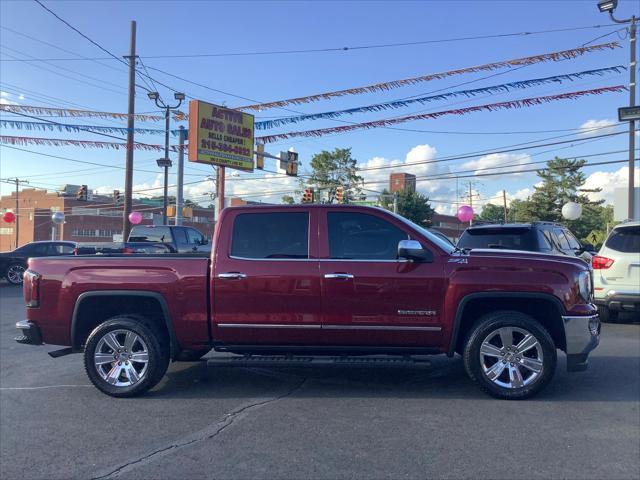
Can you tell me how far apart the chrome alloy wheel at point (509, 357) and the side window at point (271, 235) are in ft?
6.48

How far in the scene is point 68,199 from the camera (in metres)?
70.0

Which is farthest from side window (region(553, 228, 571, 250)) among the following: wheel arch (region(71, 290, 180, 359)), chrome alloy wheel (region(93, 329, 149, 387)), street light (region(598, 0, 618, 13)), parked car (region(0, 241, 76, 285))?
parked car (region(0, 241, 76, 285))

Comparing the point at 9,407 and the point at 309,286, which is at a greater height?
the point at 309,286

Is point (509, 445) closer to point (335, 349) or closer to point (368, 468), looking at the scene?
point (368, 468)

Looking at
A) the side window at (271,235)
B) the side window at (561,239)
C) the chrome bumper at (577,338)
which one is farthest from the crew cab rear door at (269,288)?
the side window at (561,239)

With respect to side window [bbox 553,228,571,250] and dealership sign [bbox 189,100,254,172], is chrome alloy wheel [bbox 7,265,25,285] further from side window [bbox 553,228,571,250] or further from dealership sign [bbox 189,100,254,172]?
side window [bbox 553,228,571,250]

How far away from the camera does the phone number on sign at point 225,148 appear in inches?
933

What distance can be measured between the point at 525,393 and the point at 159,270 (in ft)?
12.3

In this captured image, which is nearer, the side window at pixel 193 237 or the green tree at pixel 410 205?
the side window at pixel 193 237

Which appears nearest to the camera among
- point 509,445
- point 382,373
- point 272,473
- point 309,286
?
point 272,473

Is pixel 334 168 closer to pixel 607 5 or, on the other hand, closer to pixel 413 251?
pixel 607 5

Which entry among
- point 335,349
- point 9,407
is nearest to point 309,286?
point 335,349

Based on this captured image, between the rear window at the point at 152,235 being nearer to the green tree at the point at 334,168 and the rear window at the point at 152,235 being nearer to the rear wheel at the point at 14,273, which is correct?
the rear wheel at the point at 14,273

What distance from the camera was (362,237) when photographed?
5266mm
